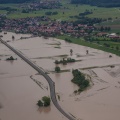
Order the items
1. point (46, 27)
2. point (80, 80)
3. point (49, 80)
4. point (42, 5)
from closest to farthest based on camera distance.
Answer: point (80, 80) < point (49, 80) < point (46, 27) < point (42, 5)

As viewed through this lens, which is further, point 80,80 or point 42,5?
point 42,5

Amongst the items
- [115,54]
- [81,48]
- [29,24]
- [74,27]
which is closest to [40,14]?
[29,24]

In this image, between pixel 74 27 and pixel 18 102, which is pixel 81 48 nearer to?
pixel 74 27

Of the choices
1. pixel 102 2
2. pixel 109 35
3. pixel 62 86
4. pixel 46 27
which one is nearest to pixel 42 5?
pixel 102 2

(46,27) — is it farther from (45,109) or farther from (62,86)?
(45,109)

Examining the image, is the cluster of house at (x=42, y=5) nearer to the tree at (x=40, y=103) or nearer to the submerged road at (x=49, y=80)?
the submerged road at (x=49, y=80)

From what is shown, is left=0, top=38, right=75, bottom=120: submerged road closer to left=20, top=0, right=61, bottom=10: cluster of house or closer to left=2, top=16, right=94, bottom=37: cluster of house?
left=2, top=16, right=94, bottom=37: cluster of house

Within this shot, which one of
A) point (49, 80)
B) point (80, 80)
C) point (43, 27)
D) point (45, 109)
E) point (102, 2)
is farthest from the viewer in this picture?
point (102, 2)

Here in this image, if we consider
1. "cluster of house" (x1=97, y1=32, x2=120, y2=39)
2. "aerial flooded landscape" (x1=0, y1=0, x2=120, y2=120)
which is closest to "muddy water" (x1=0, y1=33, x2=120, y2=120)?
"aerial flooded landscape" (x1=0, y1=0, x2=120, y2=120)
